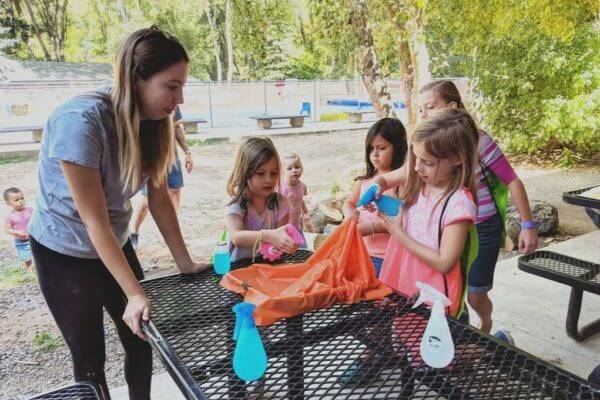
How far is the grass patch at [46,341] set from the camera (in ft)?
10.4

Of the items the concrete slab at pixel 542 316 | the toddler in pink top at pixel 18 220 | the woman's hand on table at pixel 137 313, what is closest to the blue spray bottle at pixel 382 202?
the woman's hand on table at pixel 137 313

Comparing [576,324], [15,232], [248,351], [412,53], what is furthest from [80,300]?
[412,53]

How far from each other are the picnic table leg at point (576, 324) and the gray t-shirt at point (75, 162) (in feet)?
8.20

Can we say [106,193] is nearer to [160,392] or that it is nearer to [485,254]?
[160,392]

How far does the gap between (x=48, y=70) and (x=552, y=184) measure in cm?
2243

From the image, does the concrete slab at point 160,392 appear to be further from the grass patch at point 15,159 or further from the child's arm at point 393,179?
the grass patch at point 15,159

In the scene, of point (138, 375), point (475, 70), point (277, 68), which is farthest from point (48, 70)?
point (138, 375)

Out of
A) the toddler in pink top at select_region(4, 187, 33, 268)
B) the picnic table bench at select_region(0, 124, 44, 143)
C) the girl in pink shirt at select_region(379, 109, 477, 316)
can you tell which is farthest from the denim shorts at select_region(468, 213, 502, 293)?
the picnic table bench at select_region(0, 124, 44, 143)

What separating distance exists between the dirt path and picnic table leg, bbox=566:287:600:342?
2.50 meters

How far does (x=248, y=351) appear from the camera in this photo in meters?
1.11

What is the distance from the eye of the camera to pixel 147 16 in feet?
65.3

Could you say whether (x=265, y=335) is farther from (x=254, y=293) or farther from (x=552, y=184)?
(x=552, y=184)

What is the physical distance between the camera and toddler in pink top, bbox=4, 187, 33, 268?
14.2ft

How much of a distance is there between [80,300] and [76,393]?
325 mm
